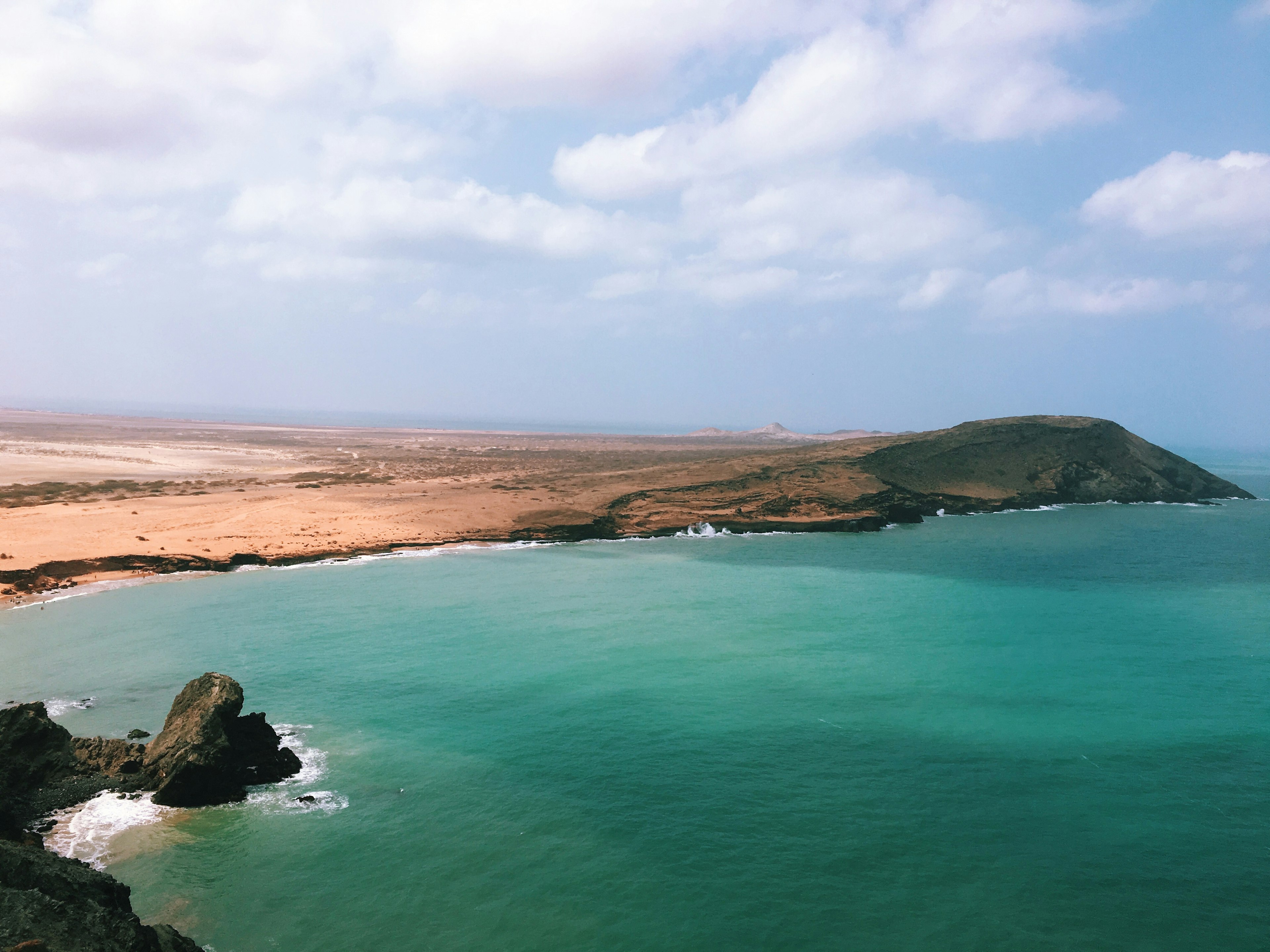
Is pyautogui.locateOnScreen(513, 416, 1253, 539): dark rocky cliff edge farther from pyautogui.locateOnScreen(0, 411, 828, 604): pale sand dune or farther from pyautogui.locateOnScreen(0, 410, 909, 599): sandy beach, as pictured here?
pyautogui.locateOnScreen(0, 411, 828, 604): pale sand dune

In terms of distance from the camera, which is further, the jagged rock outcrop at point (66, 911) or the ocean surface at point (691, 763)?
the ocean surface at point (691, 763)

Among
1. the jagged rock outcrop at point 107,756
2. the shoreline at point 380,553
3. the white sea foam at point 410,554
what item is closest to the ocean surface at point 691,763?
the jagged rock outcrop at point 107,756

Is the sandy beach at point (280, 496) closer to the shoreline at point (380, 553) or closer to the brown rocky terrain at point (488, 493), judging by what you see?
the brown rocky terrain at point (488, 493)

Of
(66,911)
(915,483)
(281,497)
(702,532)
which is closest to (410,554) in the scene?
(281,497)

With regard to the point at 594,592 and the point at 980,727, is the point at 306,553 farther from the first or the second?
the point at 980,727

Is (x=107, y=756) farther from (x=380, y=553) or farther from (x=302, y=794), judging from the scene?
(x=380, y=553)

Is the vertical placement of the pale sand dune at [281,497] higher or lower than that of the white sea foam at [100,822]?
higher
